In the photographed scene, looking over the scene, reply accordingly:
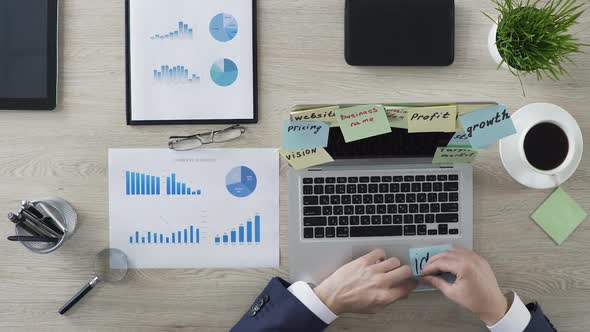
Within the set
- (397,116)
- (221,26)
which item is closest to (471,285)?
(397,116)

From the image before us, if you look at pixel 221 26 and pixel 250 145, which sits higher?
pixel 221 26

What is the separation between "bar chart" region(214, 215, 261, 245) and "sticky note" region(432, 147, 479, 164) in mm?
366

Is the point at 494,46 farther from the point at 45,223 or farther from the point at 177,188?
the point at 45,223

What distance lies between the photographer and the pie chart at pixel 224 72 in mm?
966

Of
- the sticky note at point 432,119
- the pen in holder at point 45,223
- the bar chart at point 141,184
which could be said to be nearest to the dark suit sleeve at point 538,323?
the sticky note at point 432,119

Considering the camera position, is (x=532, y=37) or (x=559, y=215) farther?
(x=559, y=215)

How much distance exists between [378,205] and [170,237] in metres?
0.41

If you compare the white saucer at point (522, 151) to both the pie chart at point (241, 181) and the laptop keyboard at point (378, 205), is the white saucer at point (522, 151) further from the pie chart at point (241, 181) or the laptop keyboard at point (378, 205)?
the pie chart at point (241, 181)

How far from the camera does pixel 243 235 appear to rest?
0.98 meters

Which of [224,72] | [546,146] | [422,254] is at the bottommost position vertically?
[422,254]

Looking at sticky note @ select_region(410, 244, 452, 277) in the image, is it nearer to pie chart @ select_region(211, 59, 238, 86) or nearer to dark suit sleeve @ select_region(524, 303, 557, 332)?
dark suit sleeve @ select_region(524, 303, 557, 332)

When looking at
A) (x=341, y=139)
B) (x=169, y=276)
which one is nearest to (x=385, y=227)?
(x=341, y=139)

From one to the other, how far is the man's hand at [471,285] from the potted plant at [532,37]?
364mm

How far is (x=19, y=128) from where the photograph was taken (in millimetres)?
980
